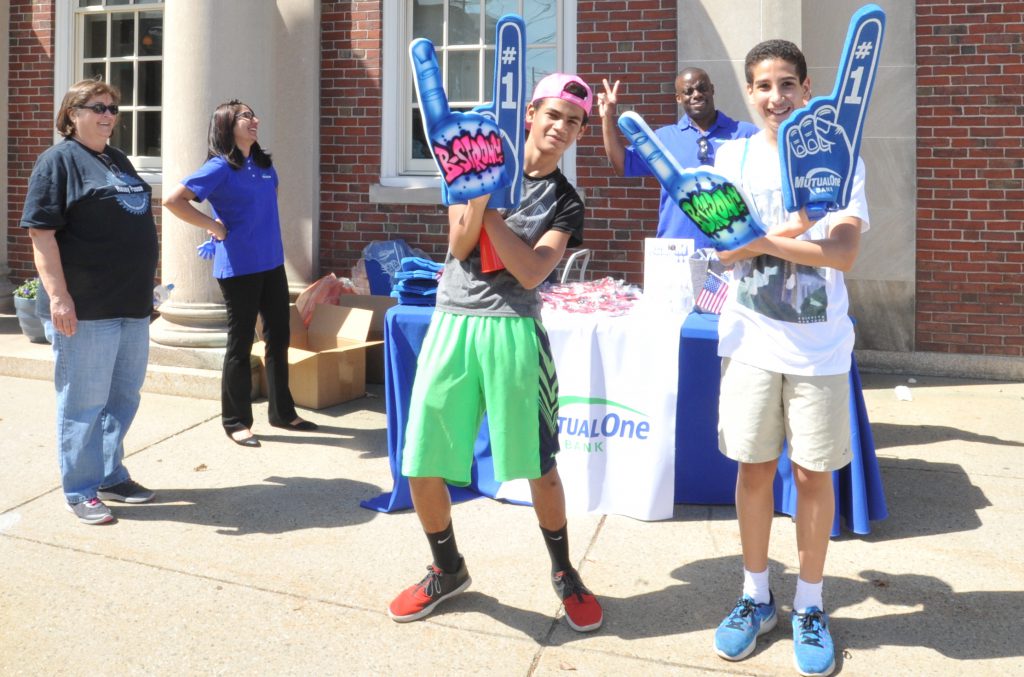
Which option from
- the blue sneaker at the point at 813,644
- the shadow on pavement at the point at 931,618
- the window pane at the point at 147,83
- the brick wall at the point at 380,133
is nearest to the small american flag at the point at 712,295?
the shadow on pavement at the point at 931,618

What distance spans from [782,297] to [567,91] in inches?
35.9

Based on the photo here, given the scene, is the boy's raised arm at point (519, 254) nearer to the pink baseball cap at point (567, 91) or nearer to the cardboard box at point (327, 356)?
the pink baseball cap at point (567, 91)

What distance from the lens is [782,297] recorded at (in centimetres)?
308

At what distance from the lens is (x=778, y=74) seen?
304 cm

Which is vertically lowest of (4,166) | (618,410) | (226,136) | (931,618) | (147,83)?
(931,618)

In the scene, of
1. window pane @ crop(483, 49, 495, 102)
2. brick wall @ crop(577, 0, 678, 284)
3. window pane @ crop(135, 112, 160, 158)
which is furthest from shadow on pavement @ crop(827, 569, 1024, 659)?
window pane @ crop(135, 112, 160, 158)

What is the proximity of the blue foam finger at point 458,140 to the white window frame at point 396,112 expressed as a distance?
4.87m

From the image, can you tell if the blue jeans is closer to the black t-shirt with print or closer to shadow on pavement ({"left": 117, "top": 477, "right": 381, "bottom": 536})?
the black t-shirt with print

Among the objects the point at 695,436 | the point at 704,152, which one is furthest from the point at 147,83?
the point at 695,436

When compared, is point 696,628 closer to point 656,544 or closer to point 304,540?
point 656,544

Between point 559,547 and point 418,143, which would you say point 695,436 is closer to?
point 559,547

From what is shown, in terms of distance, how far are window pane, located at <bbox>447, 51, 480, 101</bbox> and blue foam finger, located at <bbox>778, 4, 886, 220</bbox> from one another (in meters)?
5.41

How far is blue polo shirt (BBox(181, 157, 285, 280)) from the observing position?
5.48 metres

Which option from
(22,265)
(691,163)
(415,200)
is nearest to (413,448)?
(691,163)
